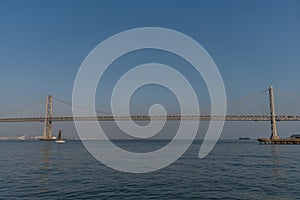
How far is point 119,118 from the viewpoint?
390ft

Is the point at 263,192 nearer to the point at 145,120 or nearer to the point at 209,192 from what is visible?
the point at 209,192

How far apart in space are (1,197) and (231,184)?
1429 cm

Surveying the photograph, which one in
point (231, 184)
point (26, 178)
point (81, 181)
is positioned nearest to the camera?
point (231, 184)

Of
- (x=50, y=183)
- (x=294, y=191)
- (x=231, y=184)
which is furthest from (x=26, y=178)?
(x=294, y=191)

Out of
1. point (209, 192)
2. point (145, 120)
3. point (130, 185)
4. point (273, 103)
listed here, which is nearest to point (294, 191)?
point (209, 192)

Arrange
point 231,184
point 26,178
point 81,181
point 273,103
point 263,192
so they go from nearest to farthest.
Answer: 1. point 263,192
2. point 231,184
3. point 81,181
4. point 26,178
5. point 273,103

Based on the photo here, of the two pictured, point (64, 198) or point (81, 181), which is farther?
point (81, 181)

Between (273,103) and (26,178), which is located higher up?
(273,103)

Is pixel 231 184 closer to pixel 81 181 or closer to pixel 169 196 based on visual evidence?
pixel 169 196

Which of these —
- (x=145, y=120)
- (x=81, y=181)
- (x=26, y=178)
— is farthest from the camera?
(x=145, y=120)

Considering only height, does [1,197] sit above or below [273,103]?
below

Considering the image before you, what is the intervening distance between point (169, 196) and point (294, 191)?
776 cm

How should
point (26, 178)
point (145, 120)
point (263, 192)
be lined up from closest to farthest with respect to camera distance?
1. point (263, 192)
2. point (26, 178)
3. point (145, 120)

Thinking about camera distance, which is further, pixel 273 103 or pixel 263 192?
pixel 273 103
